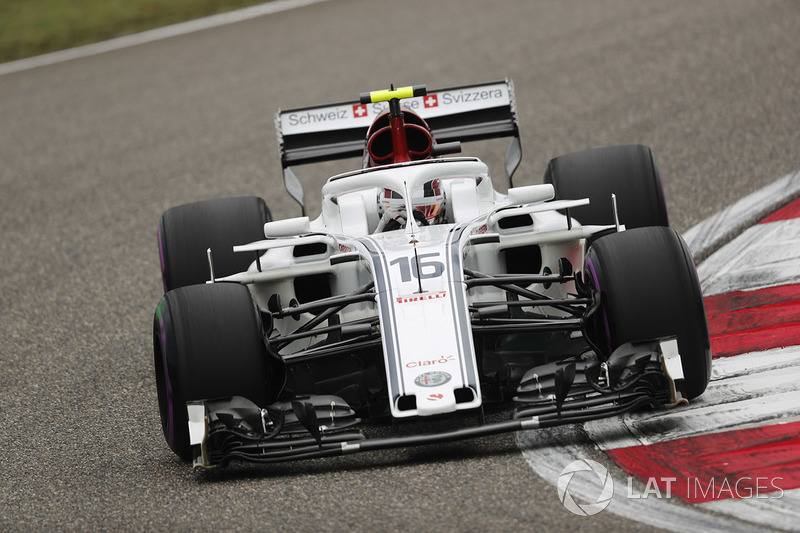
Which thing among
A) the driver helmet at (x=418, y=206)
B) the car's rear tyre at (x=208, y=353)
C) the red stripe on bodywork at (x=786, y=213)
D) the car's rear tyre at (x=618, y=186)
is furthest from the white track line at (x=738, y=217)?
the car's rear tyre at (x=208, y=353)

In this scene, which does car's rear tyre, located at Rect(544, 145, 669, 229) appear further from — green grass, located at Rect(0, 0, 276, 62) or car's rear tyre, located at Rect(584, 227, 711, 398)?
green grass, located at Rect(0, 0, 276, 62)

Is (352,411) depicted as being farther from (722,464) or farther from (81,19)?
(81,19)

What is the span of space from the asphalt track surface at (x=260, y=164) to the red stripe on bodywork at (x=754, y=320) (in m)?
1.71

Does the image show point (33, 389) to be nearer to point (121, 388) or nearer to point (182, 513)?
point (121, 388)

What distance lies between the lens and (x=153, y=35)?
18172mm

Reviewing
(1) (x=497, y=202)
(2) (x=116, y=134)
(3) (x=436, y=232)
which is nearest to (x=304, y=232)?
(3) (x=436, y=232)

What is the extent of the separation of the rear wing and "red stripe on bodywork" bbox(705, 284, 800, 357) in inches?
71.5

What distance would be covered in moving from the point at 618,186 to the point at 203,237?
8.43ft

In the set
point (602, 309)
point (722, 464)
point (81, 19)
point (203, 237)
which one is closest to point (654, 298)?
point (602, 309)

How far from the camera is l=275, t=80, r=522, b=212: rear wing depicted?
28.1 ft

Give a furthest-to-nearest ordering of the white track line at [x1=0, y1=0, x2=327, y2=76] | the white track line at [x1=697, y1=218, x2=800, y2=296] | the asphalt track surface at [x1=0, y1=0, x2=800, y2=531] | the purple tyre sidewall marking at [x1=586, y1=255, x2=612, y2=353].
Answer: the white track line at [x1=0, y1=0, x2=327, y2=76] < the white track line at [x1=697, y1=218, x2=800, y2=296] < the purple tyre sidewall marking at [x1=586, y1=255, x2=612, y2=353] < the asphalt track surface at [x1=0, y1=0, x2=800, y2=531]

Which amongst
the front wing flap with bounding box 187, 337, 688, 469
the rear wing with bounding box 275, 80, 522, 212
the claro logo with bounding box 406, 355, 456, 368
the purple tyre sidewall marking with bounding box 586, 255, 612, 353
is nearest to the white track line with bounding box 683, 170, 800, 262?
the rear wing with bounding box 275, 80, 522, 212

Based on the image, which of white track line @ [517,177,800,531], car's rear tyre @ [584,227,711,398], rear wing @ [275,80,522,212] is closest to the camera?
white track line @ [517,177,800,531]

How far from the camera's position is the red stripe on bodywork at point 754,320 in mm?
6840
